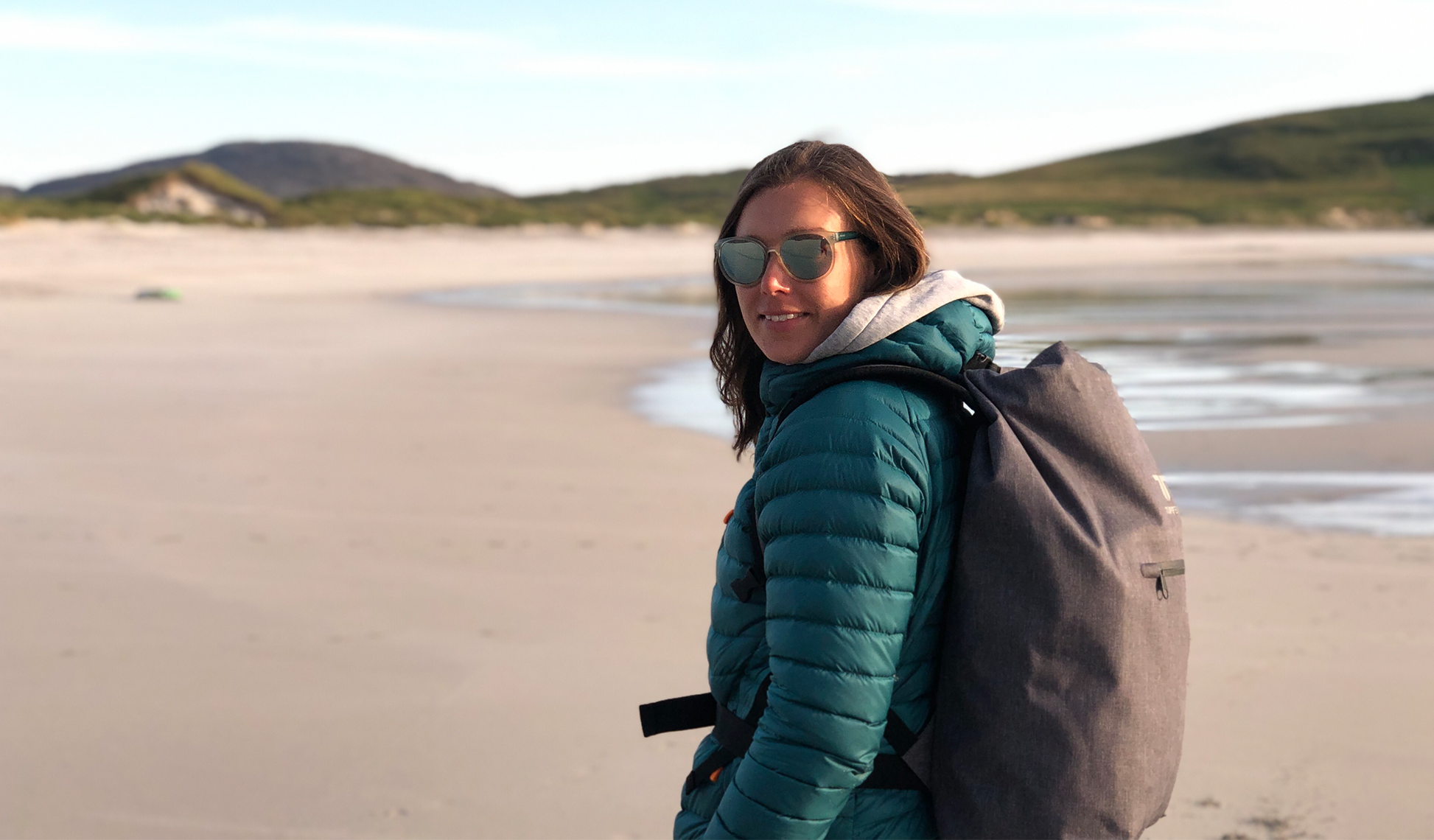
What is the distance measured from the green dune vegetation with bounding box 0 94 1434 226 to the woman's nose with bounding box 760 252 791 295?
0.41 meters

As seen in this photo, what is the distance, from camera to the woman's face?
5.45 ft

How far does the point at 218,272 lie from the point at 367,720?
2472cm

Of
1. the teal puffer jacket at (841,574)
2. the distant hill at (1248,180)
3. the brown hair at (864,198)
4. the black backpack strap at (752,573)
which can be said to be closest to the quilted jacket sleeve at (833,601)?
the teal puffer jacket at (841,574)

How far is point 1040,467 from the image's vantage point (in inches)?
59.3

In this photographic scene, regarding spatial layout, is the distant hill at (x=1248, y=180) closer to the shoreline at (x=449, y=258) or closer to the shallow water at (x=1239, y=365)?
the shoreline at (x=449, y=258)

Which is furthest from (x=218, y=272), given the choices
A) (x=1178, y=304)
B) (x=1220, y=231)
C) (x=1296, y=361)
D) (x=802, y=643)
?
(x=1220, y=231)

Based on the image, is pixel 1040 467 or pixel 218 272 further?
pixel 218 272

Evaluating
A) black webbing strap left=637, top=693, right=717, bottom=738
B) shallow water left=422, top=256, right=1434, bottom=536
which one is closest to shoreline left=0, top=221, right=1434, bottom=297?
shallow water left=422, top=256, right=1434, bottom=536

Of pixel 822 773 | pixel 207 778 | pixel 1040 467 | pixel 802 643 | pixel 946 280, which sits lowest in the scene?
pixel 207 778

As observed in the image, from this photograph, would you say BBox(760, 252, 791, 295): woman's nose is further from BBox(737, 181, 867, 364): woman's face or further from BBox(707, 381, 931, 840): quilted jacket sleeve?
BBox(707, 381, 931, 840): quilted jacket sleeve

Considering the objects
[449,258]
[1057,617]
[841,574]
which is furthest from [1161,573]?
[449,258]

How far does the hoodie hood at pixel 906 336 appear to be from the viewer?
5.14ft

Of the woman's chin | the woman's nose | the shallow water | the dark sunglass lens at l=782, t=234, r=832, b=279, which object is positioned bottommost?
the shallow water

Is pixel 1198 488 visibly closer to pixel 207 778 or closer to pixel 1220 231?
pixel 207 778
